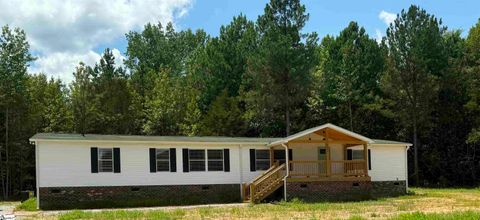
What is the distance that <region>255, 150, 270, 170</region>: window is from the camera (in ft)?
94.1

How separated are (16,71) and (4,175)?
7031 millimetres

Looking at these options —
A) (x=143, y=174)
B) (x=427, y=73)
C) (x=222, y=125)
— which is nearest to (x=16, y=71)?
(x=222, y=125)

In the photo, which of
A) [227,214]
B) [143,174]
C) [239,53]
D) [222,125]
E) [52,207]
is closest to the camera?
[227,214]

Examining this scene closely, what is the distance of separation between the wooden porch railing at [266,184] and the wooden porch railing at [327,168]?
0.66m

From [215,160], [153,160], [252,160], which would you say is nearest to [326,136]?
[252,160]

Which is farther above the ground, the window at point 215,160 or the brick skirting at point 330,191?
the window at point 215,160

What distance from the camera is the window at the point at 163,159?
2656 centimetres

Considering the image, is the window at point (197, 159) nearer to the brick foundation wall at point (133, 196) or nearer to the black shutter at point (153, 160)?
the brick foundation wall at point (133, 196)

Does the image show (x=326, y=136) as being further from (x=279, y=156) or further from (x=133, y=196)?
(x=133, y=196)

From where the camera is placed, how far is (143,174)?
1030 inches

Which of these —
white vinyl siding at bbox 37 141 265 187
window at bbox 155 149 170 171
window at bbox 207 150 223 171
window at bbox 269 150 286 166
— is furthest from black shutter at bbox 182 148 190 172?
window at bbox 269 150 286 166

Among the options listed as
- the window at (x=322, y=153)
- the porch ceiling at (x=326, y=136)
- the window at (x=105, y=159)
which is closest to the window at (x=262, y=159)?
the porch ceiling at (x=326, y=136)

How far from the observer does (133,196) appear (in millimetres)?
25891

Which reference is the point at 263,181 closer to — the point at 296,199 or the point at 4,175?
the point at 296,199
